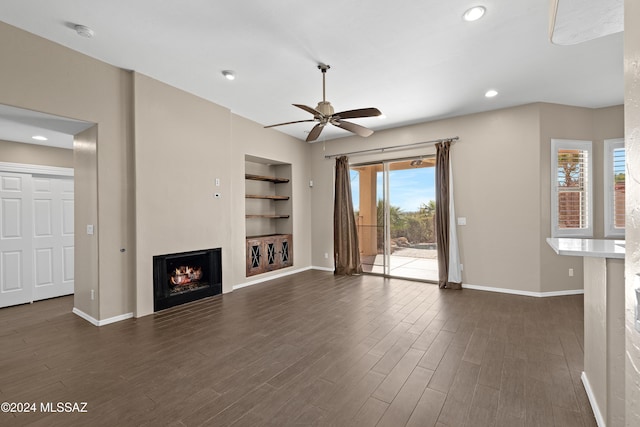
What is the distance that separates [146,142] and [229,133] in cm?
141

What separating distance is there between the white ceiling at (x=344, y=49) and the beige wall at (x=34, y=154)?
2.41 meters

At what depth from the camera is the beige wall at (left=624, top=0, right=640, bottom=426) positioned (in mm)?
798

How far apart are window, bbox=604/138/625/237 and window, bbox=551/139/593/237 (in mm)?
204

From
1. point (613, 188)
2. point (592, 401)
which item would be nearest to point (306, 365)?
point (592, 401)

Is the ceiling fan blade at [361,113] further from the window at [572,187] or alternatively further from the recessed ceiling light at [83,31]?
the window at [572,187]

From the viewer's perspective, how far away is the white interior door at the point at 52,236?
4523mm

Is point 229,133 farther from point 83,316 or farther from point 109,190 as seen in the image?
point 83,316

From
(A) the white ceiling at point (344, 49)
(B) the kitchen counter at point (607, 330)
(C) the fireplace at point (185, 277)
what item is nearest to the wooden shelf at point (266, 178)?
(A) the white ceiling at point (344, 49)

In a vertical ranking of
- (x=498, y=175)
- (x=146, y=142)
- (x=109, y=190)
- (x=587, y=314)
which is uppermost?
(x=146, y=142)

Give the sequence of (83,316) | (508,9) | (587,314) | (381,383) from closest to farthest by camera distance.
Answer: (587,314) < (381,383) < (508,9) < (83,316)

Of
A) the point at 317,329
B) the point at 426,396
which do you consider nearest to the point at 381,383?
the point at 426,396

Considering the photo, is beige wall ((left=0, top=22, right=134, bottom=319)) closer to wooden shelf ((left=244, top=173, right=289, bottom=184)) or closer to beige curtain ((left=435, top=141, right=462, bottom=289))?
wooden shelf ((left=244, top=173, right=289, bottom=184))

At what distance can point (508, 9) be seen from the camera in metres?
2.46

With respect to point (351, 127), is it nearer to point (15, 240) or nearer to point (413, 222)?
point (413, 222)
